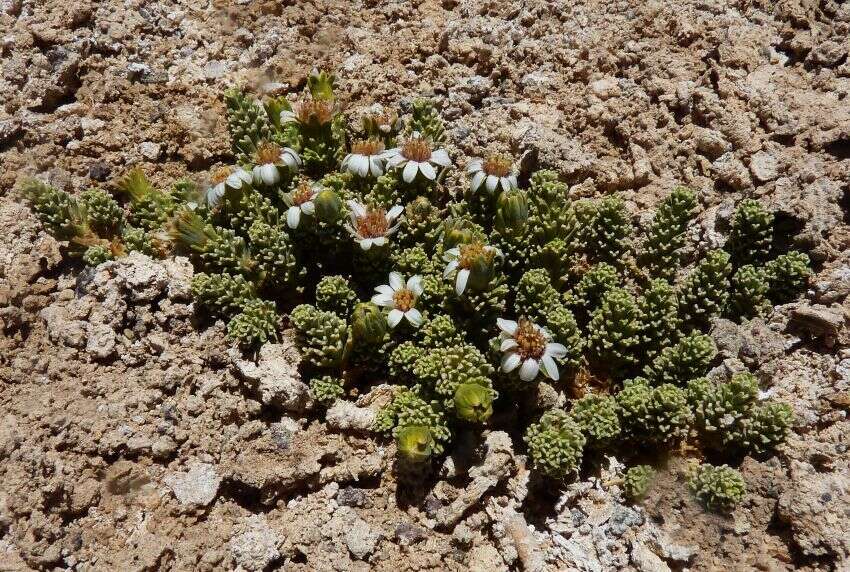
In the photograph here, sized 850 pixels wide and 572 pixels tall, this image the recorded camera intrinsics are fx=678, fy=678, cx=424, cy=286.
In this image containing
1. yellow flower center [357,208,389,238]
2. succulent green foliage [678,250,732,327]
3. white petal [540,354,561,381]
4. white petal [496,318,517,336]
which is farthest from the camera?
yellow flower center [357,208,389,238]

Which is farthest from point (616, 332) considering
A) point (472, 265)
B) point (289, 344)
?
point (289, 344)

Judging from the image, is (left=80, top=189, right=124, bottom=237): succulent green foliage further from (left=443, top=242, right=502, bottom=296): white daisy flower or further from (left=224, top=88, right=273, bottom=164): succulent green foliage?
(left=443, top=242, right=502, bottom=296): white daisy flower

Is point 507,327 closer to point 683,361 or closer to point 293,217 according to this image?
point 683,361

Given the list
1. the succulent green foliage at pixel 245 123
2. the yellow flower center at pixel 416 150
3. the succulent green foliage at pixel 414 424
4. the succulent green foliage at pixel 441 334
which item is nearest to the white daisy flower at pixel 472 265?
the succulent green foliage at pixel 441 334

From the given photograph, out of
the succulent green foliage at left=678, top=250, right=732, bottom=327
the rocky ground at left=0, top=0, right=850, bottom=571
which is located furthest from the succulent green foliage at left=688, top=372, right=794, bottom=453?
the succulent green foliage at left=678, top=250, right=732, bottom=327

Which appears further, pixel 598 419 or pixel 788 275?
pixel 788 275

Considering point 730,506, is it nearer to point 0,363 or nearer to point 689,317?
point 689,317

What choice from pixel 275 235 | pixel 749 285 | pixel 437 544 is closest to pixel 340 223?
pixel 275 235
